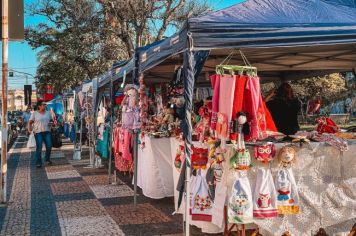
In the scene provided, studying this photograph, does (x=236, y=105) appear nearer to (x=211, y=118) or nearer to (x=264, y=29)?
(x=211, y=118)

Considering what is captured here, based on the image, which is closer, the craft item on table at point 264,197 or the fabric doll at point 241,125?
the fabric doll at point 241,125

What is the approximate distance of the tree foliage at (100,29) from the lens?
21.0m

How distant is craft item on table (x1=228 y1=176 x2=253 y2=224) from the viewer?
455cm

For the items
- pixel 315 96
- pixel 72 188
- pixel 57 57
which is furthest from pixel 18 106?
pixel 72 188

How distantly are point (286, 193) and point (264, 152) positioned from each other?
1.68ft

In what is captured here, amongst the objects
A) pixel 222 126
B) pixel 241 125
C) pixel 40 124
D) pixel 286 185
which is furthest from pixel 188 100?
pixel 40 124

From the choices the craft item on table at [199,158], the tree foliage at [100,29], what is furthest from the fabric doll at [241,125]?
the tree foliage at [100,29]

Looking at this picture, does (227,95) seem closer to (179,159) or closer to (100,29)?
(179,159)

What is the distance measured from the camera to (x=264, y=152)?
472 centimetres

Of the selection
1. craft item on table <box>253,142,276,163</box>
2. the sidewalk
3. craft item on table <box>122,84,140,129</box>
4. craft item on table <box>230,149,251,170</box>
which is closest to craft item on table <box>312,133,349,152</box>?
craft item on table <box>253,142,276,163</box>

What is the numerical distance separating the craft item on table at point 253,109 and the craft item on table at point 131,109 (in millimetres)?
3108

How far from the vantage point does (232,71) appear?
4695 mm

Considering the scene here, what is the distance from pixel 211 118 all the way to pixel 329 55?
3.24 m

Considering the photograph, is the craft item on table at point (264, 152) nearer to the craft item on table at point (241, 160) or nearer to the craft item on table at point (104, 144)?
the craft item on table at point (241, 160)
